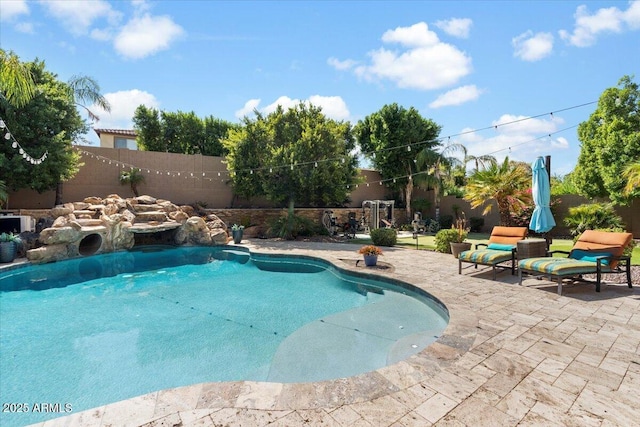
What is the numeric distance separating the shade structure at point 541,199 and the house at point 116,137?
23230 mm

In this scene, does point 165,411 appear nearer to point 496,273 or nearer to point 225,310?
point 225,310

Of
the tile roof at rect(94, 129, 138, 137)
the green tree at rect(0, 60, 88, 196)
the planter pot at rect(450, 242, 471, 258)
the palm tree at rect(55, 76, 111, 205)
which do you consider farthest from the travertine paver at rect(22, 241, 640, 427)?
the tile roof at rect(94, 129, 138, 137)

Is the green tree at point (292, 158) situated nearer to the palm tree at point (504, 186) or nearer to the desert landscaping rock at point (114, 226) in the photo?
the desert landscaping rock at point (114, 226)

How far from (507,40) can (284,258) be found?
8.31 meters

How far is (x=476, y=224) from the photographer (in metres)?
16.9

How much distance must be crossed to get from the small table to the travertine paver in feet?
7.88

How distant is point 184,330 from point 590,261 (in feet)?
22.5

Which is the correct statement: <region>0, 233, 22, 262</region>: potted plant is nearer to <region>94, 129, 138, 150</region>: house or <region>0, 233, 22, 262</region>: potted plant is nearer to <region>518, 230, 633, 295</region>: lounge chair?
<region>518, 230, 633, 295</region>: lounge chair

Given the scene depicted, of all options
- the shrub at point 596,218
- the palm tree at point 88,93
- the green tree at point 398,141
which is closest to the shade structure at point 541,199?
the shrub at point 596,218

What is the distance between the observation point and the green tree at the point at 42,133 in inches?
399

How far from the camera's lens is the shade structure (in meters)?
6.73

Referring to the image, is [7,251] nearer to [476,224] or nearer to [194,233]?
[194,233]

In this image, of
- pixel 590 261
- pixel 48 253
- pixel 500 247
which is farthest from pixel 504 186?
pixel 48 253

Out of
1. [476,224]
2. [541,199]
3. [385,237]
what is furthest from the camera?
[476,224]
